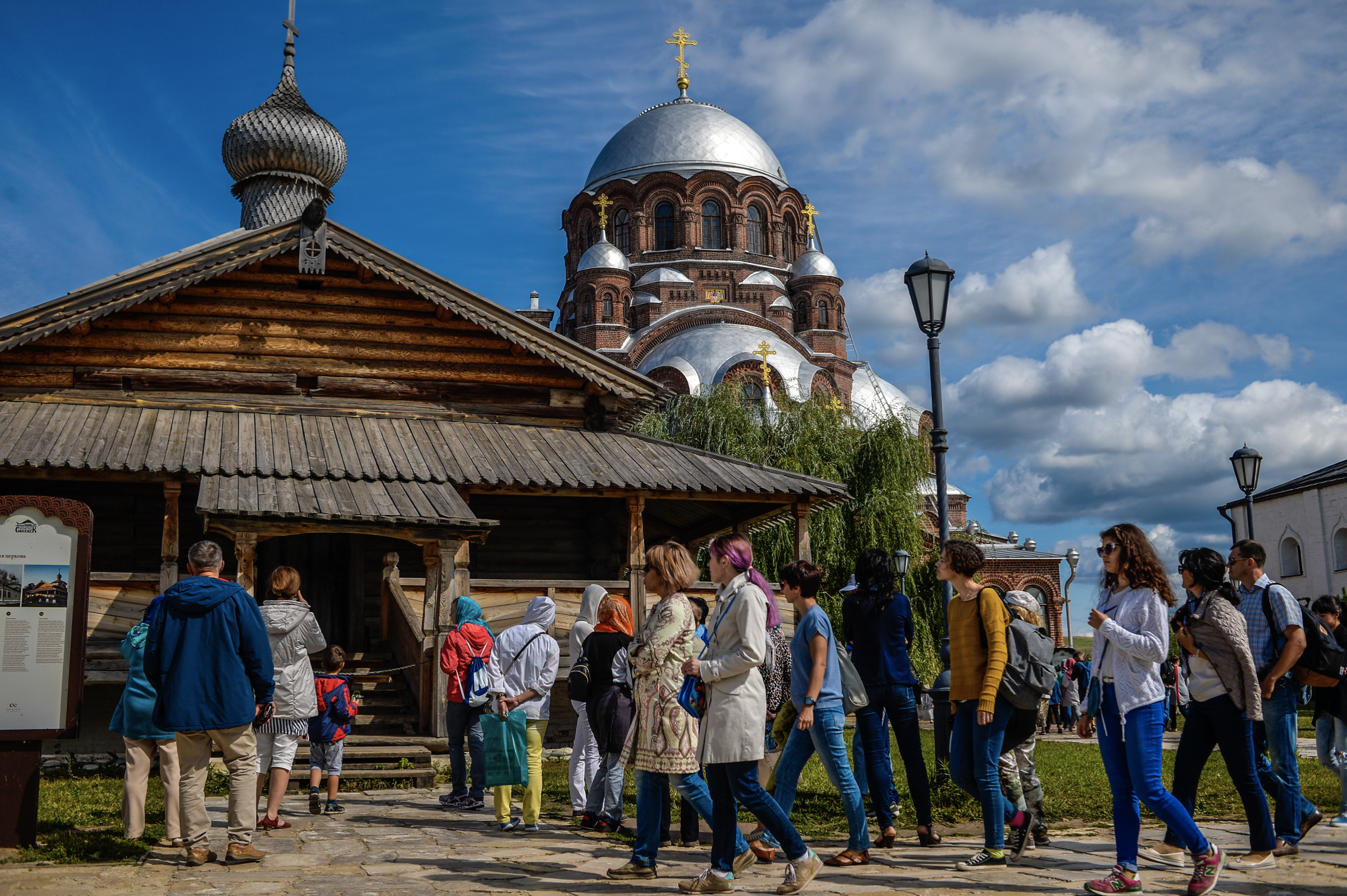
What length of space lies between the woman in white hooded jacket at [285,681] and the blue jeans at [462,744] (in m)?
1.32

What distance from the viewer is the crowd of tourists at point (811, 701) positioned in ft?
17.5

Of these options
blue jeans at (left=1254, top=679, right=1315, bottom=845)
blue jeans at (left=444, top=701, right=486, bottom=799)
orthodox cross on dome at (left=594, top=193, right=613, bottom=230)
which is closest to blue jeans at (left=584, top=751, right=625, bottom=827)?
blue jeans at (left=444, top=701, right=486, bottom=799)

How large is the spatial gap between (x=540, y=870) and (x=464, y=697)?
249 cm

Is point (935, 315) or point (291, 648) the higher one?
point (935, 315)

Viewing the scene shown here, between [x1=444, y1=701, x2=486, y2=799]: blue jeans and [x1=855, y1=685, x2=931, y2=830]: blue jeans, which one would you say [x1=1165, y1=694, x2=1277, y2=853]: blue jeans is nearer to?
[x1=855, y1=685, x2=931, y2=830]: blue jeans

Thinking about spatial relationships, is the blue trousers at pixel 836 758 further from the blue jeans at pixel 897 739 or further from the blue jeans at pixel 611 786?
the blue jeans at pixel 611 786

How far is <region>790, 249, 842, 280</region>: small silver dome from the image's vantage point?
44375mm

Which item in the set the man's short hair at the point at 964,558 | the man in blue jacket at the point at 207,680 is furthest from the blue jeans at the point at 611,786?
the man's short hair at the point at 964,558

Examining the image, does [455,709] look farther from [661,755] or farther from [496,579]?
[496,579]

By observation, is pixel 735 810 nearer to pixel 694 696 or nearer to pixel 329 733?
pixel 694 696

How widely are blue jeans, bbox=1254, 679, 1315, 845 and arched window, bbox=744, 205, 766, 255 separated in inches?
1564

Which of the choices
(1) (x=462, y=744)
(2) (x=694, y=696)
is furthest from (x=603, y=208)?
(2) (x=694, y=696)

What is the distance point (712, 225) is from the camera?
45.2 meters

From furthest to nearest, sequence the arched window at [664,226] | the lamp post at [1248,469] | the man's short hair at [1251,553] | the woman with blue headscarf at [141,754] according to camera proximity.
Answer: the arched window at [664,226]
the lamp post at [1248,469]
the woman with blue headscarf at [141,754]
the man's short hair at [1251,553]
